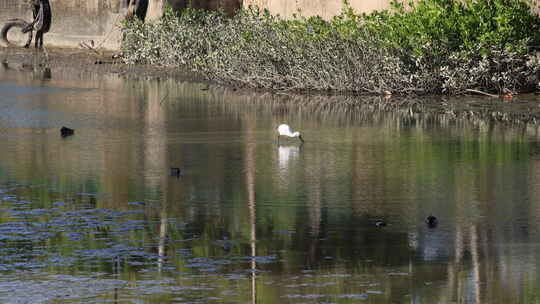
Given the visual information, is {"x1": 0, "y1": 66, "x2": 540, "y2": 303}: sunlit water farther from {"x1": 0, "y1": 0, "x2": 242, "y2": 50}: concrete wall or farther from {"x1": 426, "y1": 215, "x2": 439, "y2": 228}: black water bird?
{"x1": 0, "y1": 0, "x2": 242, "y2": 50}: concrete wall

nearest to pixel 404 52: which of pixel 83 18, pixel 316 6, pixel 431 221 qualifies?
pixel 316 6

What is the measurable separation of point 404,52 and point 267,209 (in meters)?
9.49

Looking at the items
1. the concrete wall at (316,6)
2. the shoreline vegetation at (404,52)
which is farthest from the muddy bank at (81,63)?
the shoreline vegetation at (404,52)

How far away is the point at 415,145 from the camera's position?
12719 millimetres

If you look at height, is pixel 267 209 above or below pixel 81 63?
below

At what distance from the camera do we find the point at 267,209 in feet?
29.8

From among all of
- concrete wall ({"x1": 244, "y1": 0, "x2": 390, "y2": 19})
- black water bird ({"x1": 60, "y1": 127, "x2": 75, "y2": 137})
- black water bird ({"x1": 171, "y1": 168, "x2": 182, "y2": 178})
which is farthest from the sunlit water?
concrete wall ({"x1": 244, "y1": 0, "x2": 390, "y2": 19})

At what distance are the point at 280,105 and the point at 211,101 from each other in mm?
1284

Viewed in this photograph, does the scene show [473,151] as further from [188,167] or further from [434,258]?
[434,258]

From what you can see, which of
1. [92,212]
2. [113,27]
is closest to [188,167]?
[92,212]

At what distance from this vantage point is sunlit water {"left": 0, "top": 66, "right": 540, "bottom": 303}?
22.0 ft

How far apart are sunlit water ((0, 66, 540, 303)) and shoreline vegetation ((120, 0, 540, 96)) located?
7.33ft

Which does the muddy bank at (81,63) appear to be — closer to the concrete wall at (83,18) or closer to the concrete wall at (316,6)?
the concrete wall at (83,18)

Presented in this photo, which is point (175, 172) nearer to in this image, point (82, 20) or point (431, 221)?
point (431, 221)
